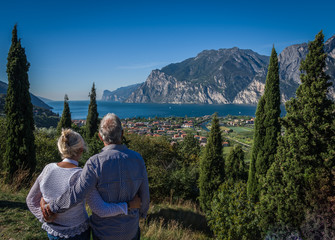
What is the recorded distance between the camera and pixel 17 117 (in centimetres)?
908

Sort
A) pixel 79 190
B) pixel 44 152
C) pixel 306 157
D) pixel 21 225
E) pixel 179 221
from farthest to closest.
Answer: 1. pixel 44 152
2. pixel 179 221
3. pixel 306 157
4. pixel 21 225
5. pixel 79 190

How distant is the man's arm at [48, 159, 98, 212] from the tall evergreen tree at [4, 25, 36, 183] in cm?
862

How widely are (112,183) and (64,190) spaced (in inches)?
18.0

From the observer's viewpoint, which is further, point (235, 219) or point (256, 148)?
point (256, 148)

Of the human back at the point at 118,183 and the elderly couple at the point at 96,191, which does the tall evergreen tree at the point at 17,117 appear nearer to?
the elderly couple at the point at 96,191

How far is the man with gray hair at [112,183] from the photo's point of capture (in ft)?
5.90

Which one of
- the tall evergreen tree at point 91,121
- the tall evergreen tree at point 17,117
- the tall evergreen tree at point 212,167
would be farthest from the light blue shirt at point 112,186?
the tall evergreen tree at point 91,121

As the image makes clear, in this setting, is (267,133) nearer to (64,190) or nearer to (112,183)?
(112,183)

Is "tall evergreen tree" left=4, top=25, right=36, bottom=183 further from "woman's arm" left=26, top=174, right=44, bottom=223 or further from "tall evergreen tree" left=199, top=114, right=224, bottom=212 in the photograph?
"tall evergreen tree" left=199, top=114, right=224, bottom=212

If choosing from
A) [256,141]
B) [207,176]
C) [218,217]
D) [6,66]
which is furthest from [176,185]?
[6,66]

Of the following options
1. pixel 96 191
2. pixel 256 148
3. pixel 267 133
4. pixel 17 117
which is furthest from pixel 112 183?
pixel 256 148

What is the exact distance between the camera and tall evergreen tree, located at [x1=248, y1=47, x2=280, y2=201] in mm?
11016

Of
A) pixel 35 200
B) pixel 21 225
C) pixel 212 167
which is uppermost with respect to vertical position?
pixel 35 200

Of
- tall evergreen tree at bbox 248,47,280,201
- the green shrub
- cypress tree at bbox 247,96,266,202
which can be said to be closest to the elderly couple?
tall evergreen tree at bbox 248,47,280,201
